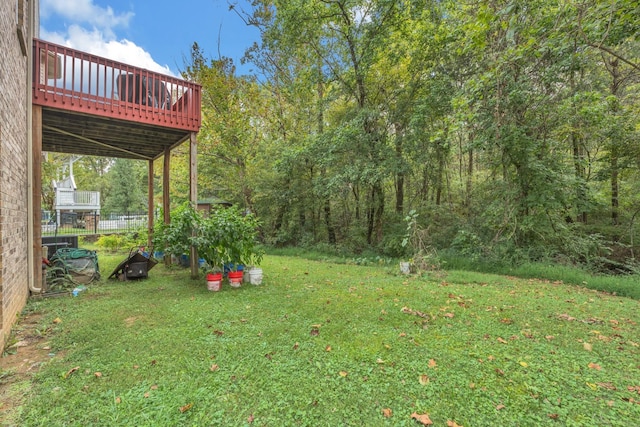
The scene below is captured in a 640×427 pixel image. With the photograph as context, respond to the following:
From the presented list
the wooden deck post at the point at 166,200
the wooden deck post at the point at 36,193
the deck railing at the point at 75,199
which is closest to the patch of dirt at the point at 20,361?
the wooden deck post at the point at 36,193

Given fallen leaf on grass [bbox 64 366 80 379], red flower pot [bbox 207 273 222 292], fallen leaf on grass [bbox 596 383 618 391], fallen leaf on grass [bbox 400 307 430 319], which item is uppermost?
red flower pot [bbox 207 273 222 292]

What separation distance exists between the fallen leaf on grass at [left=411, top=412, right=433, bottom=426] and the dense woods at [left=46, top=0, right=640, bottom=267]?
401 cm

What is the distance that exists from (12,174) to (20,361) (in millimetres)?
1947

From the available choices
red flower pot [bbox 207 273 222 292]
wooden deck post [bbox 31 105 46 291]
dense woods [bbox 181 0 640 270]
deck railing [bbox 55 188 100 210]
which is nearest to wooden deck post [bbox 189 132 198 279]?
red flower pot [bbox 207 273 222 292]

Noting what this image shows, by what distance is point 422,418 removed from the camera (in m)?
1.69

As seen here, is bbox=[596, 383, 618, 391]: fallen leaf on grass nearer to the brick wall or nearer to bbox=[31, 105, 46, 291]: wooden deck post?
the brick wall

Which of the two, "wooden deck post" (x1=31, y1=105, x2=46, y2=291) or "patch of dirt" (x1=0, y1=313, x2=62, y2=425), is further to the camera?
"wooden deck post" (x1=31, y1=105, x2=46, y2=291)

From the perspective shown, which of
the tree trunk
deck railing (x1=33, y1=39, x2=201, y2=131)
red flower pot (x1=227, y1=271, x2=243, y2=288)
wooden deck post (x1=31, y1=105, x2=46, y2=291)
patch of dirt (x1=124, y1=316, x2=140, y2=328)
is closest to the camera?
patch of dirt (x1=124, y1=316, x2=140, y2=328)

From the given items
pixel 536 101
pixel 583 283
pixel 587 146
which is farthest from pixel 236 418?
pixel 587 146

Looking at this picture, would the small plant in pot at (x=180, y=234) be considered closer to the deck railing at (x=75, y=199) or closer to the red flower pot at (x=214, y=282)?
the red flower pot at (x=214, y=282)

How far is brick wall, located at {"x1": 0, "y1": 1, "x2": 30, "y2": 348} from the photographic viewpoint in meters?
2.51

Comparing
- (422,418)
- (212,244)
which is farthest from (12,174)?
(422,418)

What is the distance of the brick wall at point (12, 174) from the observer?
2508 mm

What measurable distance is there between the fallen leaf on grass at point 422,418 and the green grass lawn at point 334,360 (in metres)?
0.03
